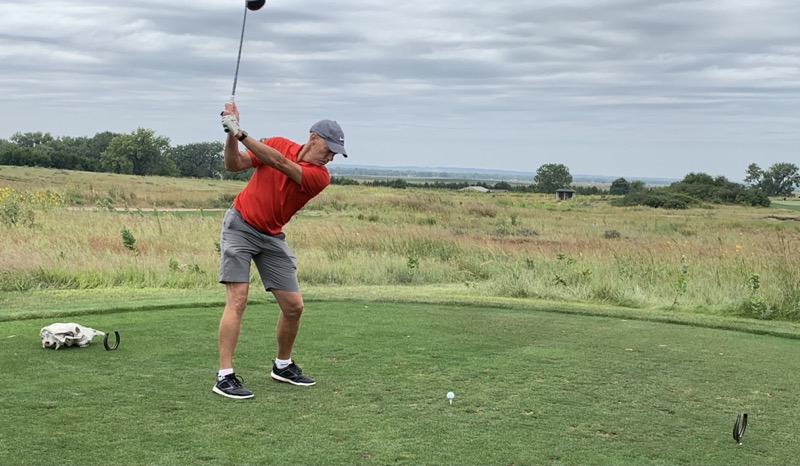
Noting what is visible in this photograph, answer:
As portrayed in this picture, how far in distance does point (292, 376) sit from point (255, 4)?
2916mm

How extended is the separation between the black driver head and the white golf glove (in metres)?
1.36

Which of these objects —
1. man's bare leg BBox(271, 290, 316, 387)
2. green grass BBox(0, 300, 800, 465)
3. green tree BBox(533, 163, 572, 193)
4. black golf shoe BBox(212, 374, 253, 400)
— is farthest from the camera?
green tree BBox(533, 163, 572, 193)

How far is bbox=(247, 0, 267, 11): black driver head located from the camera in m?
6.15

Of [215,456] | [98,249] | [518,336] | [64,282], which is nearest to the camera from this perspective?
[215,456]

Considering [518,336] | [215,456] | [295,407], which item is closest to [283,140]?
[295,407]

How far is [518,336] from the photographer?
25.8 feet

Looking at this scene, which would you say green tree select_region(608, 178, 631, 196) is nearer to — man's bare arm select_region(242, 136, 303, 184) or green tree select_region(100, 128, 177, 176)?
green tree select_region(100, 128, 177, 176)

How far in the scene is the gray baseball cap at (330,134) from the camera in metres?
5.49

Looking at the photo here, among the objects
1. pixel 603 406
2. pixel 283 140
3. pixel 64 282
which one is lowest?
pixel 64 282

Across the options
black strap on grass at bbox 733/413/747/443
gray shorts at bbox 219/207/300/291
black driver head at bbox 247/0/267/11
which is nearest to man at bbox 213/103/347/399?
gray shorts at bbox 219/207/300/291

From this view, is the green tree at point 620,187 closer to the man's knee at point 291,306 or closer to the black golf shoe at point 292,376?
the man's knee at point 291,306

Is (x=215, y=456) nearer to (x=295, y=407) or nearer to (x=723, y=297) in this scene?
(x=295, y=407)

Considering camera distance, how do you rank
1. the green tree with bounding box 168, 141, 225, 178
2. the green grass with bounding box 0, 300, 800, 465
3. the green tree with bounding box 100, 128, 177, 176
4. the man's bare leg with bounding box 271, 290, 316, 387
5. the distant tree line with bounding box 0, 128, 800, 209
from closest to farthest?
the green grass with bounding box 0, 300, 800, 465
the man's bare leg with bounding box 271, 290, 316, 387
the distant tree line with bounding box 0, 128, 800, 209
the green tree with bounding box 100, 128, 177, 176
the green tree with bounding box 168, 141, 225, 178

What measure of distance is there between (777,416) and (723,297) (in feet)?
21.9
